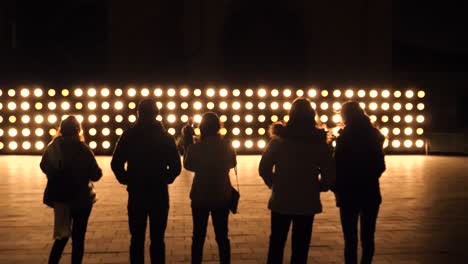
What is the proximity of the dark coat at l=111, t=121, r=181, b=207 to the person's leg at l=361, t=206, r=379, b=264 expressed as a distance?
6.65ft

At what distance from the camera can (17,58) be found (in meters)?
38.1

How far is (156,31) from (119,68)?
330cm

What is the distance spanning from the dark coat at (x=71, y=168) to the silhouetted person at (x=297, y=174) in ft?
5.88

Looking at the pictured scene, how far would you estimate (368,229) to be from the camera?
600 cm

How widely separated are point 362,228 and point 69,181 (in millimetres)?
3059

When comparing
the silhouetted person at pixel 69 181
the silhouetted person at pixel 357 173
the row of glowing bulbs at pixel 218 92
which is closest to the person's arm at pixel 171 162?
the silhouetted person at pixel 69 181

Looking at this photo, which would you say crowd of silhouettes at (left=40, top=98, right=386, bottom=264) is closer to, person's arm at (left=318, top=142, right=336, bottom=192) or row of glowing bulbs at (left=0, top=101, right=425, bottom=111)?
person's arm at (left=318, top=142, right=336, bottom=192)

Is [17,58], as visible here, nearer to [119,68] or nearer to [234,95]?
[119,68]

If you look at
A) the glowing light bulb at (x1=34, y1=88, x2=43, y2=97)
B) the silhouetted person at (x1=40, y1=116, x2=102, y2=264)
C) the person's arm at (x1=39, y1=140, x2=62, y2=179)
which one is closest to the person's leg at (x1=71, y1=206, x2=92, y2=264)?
the silhouetted person at (x1=40, y1=116, x2=102, y2=264)

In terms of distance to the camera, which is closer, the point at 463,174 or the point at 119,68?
the point at 463,174

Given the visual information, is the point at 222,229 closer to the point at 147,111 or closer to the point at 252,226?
the point at 147,111

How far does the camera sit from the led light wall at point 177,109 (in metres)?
24.3

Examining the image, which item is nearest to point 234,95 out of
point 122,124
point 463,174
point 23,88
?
point 122,124

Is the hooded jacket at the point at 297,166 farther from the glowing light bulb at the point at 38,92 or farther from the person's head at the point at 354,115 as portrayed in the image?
the glowing light bulb at the point at 38,92
